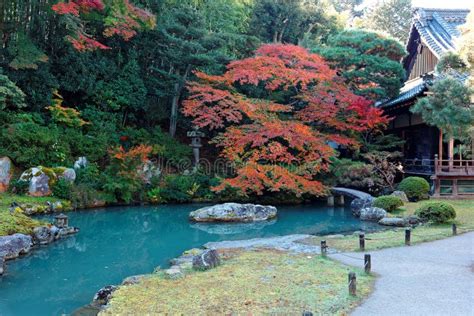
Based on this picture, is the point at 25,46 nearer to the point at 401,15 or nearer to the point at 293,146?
the point at 293,146

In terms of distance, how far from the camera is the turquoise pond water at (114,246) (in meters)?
7.17

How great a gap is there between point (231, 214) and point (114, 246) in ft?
14.4

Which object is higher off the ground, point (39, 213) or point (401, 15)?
point (401, 15)

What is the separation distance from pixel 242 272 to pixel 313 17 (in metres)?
23.2

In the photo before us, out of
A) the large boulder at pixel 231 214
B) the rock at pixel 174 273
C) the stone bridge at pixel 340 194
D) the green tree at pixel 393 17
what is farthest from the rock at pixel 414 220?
the green tree at pixel 393 17

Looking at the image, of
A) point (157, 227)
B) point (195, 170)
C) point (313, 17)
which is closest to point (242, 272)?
point (157, 227)

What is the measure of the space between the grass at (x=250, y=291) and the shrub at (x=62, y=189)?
405 inches

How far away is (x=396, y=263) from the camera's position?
24.5 feet

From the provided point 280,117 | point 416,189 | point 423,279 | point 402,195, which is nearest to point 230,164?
point 280,117

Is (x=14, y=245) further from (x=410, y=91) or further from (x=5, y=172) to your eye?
(x=410, y=91)

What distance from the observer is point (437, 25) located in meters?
21.7

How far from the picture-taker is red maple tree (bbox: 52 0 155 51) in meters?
16.4

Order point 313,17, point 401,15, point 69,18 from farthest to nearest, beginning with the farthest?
point 401,15 < point 313,17 < point 69,18

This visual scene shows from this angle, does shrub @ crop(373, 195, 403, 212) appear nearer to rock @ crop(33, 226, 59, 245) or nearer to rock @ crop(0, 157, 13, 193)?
rock @ crop(33, 226, 59, 245)
